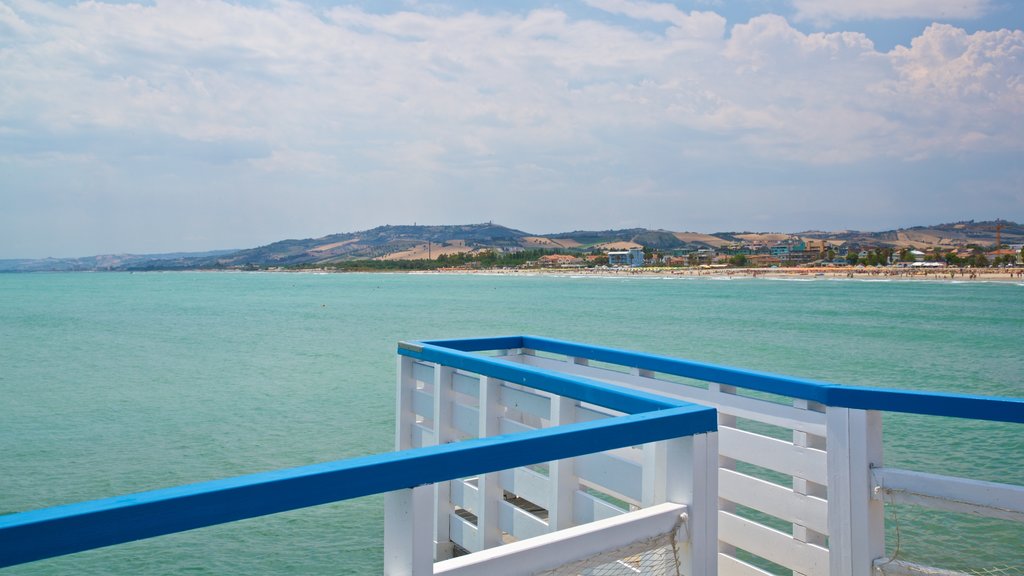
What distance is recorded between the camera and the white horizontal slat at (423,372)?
15.7ft

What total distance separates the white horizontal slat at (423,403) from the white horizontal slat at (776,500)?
167 cm

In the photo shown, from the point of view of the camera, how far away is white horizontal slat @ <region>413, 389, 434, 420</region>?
477 centimetres

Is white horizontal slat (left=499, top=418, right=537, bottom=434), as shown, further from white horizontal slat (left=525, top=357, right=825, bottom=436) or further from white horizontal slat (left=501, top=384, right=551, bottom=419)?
white horizontal slat (left=525, top=357, right=825, bottom=436)

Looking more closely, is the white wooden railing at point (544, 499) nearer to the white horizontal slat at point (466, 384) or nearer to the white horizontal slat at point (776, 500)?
the white horizontal slat at point (466, 384)

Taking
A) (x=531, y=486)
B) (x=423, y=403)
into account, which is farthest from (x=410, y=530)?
(x=423, y=403)

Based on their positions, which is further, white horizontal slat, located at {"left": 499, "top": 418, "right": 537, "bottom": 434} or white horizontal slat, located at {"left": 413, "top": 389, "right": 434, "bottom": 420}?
white horizontal slat, located at {"left": 413, "top": 389, "right": 434, "bottom": 420}

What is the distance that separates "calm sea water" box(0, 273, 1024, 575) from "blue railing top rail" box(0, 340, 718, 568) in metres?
5.43

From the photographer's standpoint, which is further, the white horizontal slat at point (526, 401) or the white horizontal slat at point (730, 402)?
the white horizontal slat at point (730, 402)

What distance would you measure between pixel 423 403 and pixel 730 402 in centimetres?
178

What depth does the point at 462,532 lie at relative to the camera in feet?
15.1

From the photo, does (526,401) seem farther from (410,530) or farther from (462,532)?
(410,530)

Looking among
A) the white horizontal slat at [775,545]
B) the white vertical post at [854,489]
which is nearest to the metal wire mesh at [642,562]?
the white vertical post at [854,489]

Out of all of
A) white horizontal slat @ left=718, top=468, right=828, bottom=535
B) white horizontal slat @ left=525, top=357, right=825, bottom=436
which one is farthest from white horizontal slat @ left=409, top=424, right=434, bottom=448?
white horizontal slat @ left=718, top=468, right=828, bottom=535

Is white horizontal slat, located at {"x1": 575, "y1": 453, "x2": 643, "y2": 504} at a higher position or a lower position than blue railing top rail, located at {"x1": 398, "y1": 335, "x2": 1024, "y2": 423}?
lower
